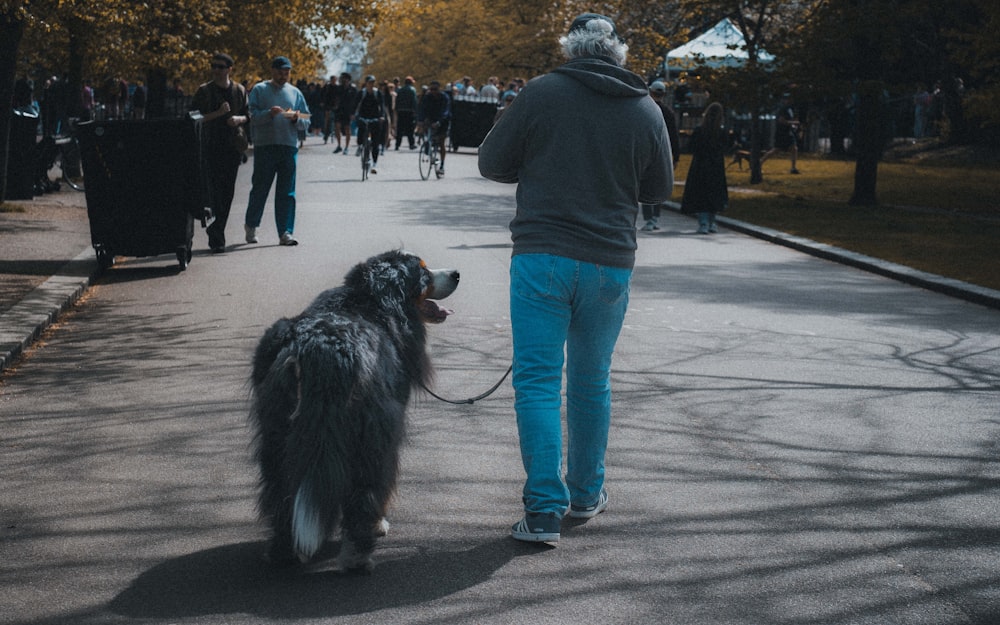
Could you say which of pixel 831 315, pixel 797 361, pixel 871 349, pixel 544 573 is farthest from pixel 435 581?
pixel 831 315

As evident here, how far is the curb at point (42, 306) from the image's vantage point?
8430 millimetres

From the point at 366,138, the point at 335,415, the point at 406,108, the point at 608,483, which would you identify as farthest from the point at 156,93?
the point at 335,415

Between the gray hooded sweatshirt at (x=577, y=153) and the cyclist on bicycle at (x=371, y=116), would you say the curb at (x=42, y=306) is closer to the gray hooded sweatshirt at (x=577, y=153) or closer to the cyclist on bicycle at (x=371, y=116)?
the gray hooded sweatshirt at (x=577, y=153)

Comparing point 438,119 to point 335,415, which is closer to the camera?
point 335,415

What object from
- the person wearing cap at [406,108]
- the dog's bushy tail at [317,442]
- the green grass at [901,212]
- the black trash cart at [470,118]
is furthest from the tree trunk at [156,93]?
the dog's bushy tail at [317,442]

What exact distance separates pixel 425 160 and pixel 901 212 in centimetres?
966

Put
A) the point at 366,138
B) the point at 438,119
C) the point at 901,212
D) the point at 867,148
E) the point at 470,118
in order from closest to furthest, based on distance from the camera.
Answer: the point at 901,212
the point at 867,148
the point at 366,138
the point at 438,119
the point at 470,118

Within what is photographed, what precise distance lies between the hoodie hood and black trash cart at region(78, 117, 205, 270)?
24.5 ft

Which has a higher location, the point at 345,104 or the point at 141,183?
the point at 345,104

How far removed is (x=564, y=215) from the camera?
482 cm

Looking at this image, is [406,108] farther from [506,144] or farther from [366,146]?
[506,144]

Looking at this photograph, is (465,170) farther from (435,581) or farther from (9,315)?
(435,581)

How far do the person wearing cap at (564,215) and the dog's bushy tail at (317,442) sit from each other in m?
0.87

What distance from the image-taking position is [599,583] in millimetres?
4492
